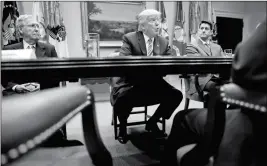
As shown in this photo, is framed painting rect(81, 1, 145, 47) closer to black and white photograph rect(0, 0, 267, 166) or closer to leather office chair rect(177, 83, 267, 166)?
black and white photograph rect(0, 0, 267, 166)

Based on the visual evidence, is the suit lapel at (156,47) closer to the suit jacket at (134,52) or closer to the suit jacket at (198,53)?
the suit jacket at (134,52)

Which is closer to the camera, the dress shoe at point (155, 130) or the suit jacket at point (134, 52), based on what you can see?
the suit jacket at point (134, 52)

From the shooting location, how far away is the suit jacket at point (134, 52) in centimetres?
200

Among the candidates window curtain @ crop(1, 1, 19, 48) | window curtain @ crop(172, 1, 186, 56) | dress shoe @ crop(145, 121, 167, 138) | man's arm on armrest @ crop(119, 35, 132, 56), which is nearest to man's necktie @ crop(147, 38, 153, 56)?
man's arm on armrest @ crop(119, 35, 132, 56)

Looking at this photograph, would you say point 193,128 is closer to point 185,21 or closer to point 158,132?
point 158,132

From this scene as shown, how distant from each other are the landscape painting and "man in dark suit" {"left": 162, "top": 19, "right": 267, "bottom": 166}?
3980 millimetres

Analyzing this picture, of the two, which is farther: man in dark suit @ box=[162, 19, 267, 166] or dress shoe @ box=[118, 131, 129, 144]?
dress shoe @ box=[118, 131, 129, 144]

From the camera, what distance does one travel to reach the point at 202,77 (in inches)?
89.3

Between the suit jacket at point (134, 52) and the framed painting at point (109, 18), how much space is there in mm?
2313

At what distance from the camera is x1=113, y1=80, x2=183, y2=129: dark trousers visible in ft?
6.41

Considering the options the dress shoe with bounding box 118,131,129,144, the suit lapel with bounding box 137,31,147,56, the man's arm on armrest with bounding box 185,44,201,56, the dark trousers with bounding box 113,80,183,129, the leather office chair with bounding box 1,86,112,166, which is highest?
the suit lapel with bounding box 137,31,147,56

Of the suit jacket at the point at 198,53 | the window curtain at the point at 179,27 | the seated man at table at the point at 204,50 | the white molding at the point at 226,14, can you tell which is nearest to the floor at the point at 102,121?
the suit jacket at the point at 198,53

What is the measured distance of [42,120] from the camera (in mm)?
513

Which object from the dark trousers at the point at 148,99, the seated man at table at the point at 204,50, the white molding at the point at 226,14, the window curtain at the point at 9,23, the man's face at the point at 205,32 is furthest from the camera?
the white molding at the point at 226,14
